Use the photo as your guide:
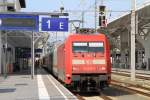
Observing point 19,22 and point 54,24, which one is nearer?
point 19,22

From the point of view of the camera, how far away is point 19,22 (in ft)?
141

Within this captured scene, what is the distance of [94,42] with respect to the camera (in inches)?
982

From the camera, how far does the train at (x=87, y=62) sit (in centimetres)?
2428

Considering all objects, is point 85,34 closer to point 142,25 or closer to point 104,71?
point 104,71

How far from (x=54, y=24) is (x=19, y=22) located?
6803mm

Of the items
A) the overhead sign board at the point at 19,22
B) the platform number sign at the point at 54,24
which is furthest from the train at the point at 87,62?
the platform number sign at the point at 54,24

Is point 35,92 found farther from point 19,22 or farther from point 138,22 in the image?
point 138,22

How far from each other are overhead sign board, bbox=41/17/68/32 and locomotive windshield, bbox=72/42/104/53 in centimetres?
2369

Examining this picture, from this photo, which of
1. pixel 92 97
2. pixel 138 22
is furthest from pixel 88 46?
pixel 138 22

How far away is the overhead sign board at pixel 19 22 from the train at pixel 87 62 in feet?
57.8

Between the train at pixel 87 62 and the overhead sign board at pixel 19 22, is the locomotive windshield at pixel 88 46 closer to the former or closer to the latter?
the train at pixel 87 62

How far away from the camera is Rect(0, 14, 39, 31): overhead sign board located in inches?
1667

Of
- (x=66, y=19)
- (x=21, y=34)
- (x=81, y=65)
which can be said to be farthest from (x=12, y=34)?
(x=81, y=65)

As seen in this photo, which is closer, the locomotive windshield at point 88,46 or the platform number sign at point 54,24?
the locomotive windshield at point 88,46
